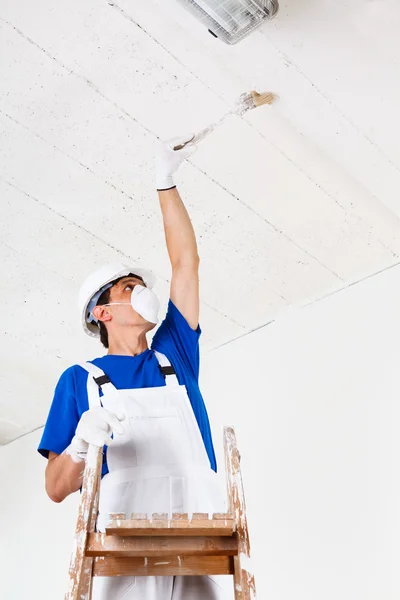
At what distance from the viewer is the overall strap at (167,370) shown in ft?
5.76

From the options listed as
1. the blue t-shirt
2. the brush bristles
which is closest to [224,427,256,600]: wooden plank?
the blue t-shirt

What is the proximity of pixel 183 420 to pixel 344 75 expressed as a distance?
3.98 feet

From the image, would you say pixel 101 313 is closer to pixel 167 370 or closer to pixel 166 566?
pixel 167 370

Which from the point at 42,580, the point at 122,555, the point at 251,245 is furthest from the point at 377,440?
the point at 42,580

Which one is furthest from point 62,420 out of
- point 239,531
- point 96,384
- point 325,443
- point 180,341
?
point 325,443

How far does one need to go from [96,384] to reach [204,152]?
1.15 metres

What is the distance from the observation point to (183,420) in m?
1.67

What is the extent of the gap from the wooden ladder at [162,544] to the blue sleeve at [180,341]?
0.59m

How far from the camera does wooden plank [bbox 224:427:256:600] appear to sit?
1.21 m

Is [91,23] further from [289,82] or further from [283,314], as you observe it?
[283,314]

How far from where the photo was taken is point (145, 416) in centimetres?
165

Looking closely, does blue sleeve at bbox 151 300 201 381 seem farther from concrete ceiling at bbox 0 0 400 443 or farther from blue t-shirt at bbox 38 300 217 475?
concrete ceiling at bbox 0 0 400 443

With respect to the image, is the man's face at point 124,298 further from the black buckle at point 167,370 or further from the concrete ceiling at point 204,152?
the concrete ceiling at point 204,152

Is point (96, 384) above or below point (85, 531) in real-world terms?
above
